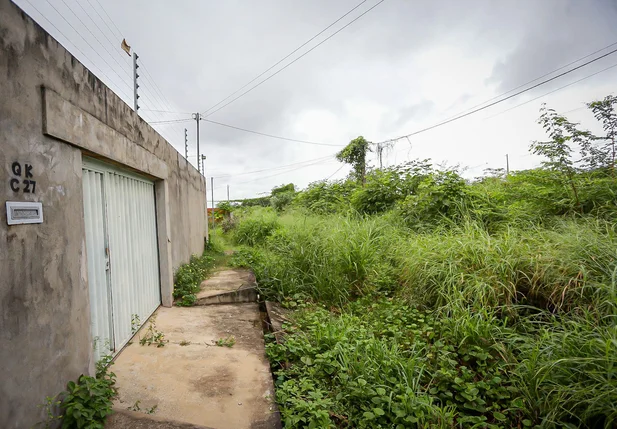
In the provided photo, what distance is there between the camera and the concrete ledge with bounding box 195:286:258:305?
163 inches

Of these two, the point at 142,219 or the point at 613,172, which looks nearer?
the point at 142,219

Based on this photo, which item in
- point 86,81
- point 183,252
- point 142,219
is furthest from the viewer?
point 183,252

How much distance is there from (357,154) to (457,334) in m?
13.4

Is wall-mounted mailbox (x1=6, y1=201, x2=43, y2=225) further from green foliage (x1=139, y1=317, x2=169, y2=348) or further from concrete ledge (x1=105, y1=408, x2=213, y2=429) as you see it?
green foliage (x1=139, y1=317, x2=169, y2=348)

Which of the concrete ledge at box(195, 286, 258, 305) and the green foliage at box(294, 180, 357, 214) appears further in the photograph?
the green foliage at box(294, 180, 357, 214)

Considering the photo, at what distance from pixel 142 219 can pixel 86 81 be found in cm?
172

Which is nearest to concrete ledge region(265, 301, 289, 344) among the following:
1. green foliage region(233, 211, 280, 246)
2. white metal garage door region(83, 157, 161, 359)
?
white metal garage door region(83, 157, 161, 359)

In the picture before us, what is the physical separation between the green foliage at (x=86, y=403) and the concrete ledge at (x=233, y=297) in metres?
2.16

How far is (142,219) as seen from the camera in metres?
3.47

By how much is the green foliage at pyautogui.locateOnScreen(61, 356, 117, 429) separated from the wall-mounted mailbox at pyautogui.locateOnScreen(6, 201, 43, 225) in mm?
1047

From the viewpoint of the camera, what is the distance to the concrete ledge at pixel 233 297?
4148 mm

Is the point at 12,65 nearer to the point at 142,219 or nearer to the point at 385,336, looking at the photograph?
the point at 142,219

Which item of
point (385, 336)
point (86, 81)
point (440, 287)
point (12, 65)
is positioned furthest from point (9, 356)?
point (440, 287)

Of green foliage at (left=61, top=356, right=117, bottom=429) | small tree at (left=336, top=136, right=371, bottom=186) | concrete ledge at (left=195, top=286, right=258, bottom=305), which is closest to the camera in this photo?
green foliage at (left=61, top=356, right=117, bottom=429)
